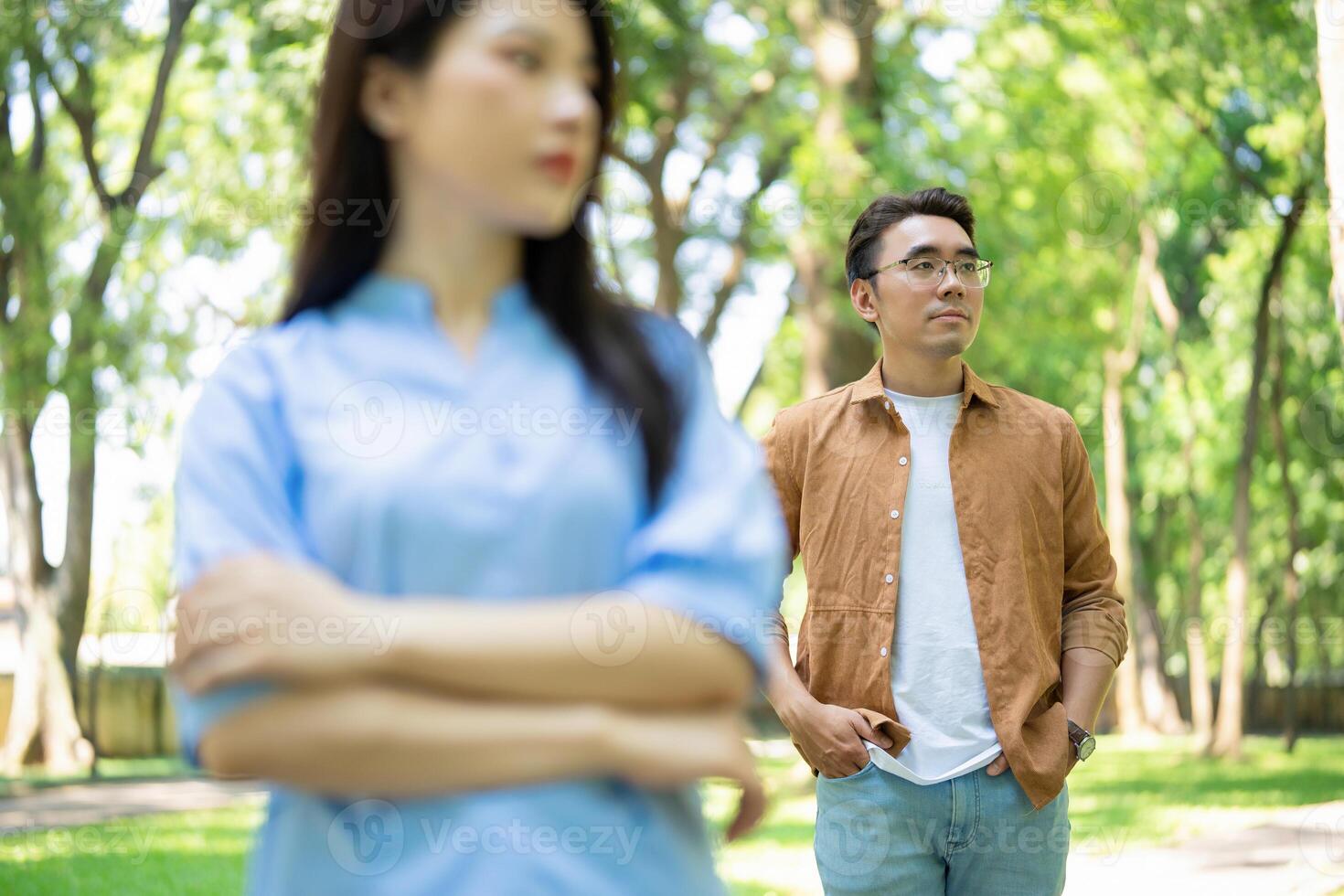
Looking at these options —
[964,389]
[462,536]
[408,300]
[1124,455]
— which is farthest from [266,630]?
[1124,455]

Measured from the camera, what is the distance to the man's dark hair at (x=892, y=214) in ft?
12.1

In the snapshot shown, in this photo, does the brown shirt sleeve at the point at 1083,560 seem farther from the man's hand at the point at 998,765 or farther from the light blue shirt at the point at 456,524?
the light blue shirt at the point at 456,524

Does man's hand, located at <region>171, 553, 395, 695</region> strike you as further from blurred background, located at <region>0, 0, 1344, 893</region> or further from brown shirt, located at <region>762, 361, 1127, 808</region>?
blurred background, located at <region>0, 0, 1344, 893</region>

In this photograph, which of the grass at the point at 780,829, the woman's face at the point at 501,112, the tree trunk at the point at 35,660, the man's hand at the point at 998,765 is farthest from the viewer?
the tree trunk at the point at 35,660

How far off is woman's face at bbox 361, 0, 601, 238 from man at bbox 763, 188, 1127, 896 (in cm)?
215

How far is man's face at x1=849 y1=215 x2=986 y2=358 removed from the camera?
3.51 meters

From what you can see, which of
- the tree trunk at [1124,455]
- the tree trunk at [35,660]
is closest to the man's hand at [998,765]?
the tree trunk at [35,660]

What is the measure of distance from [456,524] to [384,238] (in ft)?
1.09

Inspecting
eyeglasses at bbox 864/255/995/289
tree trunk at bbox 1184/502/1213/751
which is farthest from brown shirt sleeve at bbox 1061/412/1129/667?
tree trunk at bbox 1184/502/1213/751

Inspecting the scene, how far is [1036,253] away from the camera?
56.9ft

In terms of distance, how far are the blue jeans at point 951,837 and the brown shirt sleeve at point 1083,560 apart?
0.41 meters

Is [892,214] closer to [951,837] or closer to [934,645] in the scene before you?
[934,645]

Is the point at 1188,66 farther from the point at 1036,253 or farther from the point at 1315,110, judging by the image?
the point at 1036,253

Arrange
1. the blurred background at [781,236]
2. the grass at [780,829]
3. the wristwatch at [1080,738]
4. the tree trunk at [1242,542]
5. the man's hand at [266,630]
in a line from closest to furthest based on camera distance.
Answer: the man's hand at [266,630] < the wristwatch at [1080,738] < the grass at [780,829] < the blurred background at [781,236] < the tree trunk at [1242,542]
